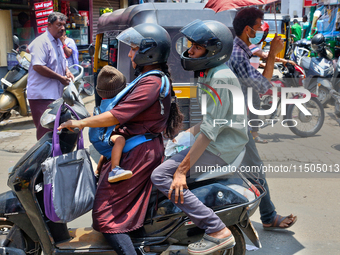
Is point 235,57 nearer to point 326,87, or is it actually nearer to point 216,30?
point 216,30

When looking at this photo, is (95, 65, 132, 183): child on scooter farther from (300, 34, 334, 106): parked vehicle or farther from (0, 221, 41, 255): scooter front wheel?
(300, 34, 334, 106): parked vehicle

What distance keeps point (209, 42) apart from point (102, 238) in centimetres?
146

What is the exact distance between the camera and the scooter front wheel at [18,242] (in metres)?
2.62

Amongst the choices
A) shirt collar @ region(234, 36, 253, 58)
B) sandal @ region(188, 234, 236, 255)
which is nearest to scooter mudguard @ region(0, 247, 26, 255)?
sandal @ region(188, 234, 236, 255)

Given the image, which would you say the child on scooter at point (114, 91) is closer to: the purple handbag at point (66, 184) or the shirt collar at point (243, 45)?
the purple handbag at point (66, 184)

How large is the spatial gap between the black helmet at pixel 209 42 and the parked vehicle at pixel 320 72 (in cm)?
622

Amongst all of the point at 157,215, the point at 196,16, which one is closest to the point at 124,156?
the point at 157,215

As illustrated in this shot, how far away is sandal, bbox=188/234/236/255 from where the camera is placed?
2381mm

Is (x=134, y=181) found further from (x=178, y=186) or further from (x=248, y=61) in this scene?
(x=248, y=61)

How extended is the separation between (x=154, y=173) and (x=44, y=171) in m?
0.65

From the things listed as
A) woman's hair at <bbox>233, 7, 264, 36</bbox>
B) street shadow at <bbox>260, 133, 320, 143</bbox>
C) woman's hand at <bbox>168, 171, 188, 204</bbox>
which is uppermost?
woman's hair at <bbox>233, 7, 264, 36</bbox>

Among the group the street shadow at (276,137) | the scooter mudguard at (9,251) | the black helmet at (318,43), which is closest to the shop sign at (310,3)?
the black helmet at (318,43)

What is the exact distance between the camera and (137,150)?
2.53m

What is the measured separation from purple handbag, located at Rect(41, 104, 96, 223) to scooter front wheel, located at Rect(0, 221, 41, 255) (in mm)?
399
